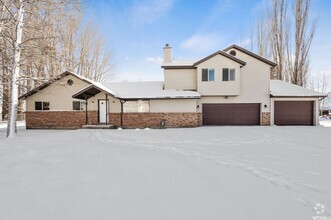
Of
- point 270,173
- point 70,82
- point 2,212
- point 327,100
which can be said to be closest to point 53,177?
point 2,212

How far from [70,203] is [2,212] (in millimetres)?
927

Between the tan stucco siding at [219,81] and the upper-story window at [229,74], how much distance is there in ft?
0.76

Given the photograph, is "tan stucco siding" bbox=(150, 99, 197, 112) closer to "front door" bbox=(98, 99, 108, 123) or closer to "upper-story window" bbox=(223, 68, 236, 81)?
"upper-story window" bbox=(223, 68, 236, 81)

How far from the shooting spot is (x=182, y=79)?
1470cm

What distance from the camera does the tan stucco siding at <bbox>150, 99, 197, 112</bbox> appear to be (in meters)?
13.4

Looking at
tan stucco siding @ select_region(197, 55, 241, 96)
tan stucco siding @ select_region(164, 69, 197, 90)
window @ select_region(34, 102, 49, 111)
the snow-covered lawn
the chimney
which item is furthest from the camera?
the chimney

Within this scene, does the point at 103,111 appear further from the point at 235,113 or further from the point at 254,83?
the point at 254,83

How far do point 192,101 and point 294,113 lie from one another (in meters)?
9.25

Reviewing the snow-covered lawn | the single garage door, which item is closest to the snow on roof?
the single garage door

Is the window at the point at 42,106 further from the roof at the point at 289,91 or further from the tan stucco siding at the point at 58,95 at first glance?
the roof at the point at 289,91

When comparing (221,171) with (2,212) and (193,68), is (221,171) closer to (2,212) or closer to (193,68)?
(2,212)

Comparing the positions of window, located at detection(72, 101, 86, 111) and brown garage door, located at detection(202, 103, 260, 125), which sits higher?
window, located at detection(72, 101, 86, 111)

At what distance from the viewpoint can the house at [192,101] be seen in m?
13.5

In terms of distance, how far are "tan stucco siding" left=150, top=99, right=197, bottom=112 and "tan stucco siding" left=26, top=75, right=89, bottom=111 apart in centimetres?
644
